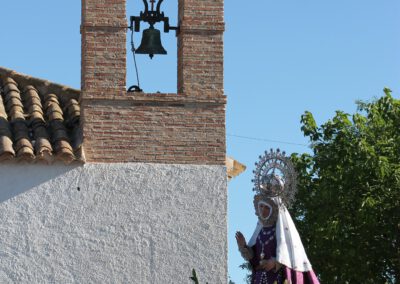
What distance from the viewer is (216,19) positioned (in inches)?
601

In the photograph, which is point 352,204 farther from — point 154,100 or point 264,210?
point 264,210

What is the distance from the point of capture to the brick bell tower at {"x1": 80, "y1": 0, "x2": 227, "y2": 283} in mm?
14609

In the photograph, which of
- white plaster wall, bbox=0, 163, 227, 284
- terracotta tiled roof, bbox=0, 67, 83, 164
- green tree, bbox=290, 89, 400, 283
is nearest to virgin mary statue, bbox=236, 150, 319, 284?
white plaster wall, bbox=0, 163, 227, 284

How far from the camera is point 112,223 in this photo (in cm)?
1461

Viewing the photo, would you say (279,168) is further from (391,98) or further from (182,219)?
(391,98)

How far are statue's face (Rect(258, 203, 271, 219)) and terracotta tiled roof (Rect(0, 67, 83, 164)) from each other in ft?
8.10

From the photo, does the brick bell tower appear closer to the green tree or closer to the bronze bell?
the bronze bell

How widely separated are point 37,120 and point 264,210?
3313 millimetres

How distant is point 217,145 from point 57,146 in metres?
1.74

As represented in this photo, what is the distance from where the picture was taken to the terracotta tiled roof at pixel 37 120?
14578 mm

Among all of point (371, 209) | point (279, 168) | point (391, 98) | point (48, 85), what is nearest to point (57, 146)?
point (48, 85)

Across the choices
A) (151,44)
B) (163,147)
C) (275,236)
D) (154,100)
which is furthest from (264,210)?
(151,44)

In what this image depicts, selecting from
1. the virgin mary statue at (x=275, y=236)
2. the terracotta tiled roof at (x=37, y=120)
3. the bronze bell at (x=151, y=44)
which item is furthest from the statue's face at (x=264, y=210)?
the bronze bell at (x=151, y=44)

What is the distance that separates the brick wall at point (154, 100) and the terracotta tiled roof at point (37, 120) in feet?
1.14
